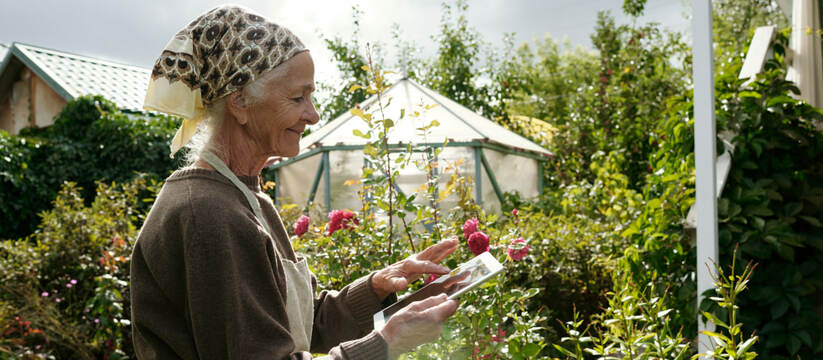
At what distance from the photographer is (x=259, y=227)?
3.72 ft

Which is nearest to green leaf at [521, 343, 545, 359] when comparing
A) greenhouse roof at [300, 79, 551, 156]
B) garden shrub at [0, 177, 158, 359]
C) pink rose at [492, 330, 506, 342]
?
pink rose at [492, 330, 506, 342]

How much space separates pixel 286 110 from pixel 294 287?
428mm

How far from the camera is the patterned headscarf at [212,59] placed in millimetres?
1227

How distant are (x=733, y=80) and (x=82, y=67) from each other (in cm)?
1278

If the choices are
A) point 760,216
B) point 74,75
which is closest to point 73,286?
point 760,216

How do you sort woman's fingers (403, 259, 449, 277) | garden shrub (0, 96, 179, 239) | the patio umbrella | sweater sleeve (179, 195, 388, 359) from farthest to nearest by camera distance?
garden shrub (0, 96, 179, 239) → the patio umbrella → woman's fingers (403, 259, 449, 277) → sweater sleeve (179, 195, 388, 359)

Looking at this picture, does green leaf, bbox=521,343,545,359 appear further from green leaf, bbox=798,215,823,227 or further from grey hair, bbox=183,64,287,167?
green leaf, bbox=798,215,823,227

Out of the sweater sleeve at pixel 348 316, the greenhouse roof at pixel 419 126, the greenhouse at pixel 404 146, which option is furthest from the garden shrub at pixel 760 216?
the greenhouse roof at pixel 419 126

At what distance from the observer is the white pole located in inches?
86.8

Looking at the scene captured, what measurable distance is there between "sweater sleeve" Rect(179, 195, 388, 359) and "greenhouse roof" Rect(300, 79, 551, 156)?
520 centimetres

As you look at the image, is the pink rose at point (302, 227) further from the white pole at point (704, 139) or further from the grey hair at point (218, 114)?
the white pole at point (704, 139)

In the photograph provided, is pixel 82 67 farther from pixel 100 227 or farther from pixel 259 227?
pixel 259 227

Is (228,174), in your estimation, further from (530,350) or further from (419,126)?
(419,126)

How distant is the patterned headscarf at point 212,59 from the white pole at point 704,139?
1743mm
